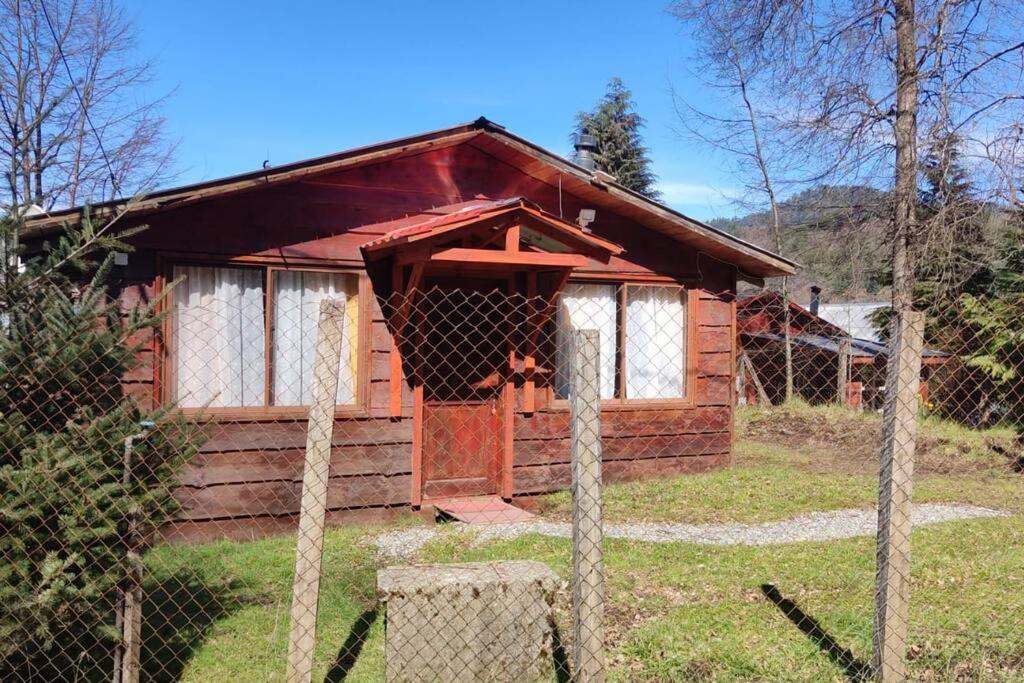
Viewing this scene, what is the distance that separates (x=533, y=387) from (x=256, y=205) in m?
3.49

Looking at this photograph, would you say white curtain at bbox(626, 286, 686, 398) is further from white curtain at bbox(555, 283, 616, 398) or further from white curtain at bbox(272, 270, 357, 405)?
white curtain at bbox(272, 270, 357, 405)

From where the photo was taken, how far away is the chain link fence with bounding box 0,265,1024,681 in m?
3.13

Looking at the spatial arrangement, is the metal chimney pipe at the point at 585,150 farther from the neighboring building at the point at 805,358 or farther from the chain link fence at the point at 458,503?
the neighboring building at the point at 805,358

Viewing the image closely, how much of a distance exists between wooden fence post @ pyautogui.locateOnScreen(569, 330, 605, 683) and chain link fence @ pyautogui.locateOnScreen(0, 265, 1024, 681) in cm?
1

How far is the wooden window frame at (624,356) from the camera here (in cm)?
873

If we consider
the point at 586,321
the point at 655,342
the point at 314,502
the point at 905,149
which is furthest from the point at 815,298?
the point at 314,502

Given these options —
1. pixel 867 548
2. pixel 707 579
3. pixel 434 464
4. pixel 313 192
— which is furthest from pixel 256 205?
pixel 867 548

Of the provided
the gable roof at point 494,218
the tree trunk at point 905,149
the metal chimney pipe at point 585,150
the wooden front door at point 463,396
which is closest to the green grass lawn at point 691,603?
the wooden front door at point 463,396

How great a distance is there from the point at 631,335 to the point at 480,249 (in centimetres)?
282

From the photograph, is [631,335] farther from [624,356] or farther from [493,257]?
[493,257]

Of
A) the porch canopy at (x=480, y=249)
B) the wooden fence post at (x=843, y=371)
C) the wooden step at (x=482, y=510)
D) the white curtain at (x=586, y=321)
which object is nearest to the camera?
the porch canopy at (x=480, y=249)

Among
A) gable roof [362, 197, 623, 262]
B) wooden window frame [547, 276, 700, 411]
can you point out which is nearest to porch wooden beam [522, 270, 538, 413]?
wooden window frame [547, 276, 700, 411]

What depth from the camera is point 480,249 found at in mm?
6992

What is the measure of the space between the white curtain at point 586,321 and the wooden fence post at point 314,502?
228 inches
